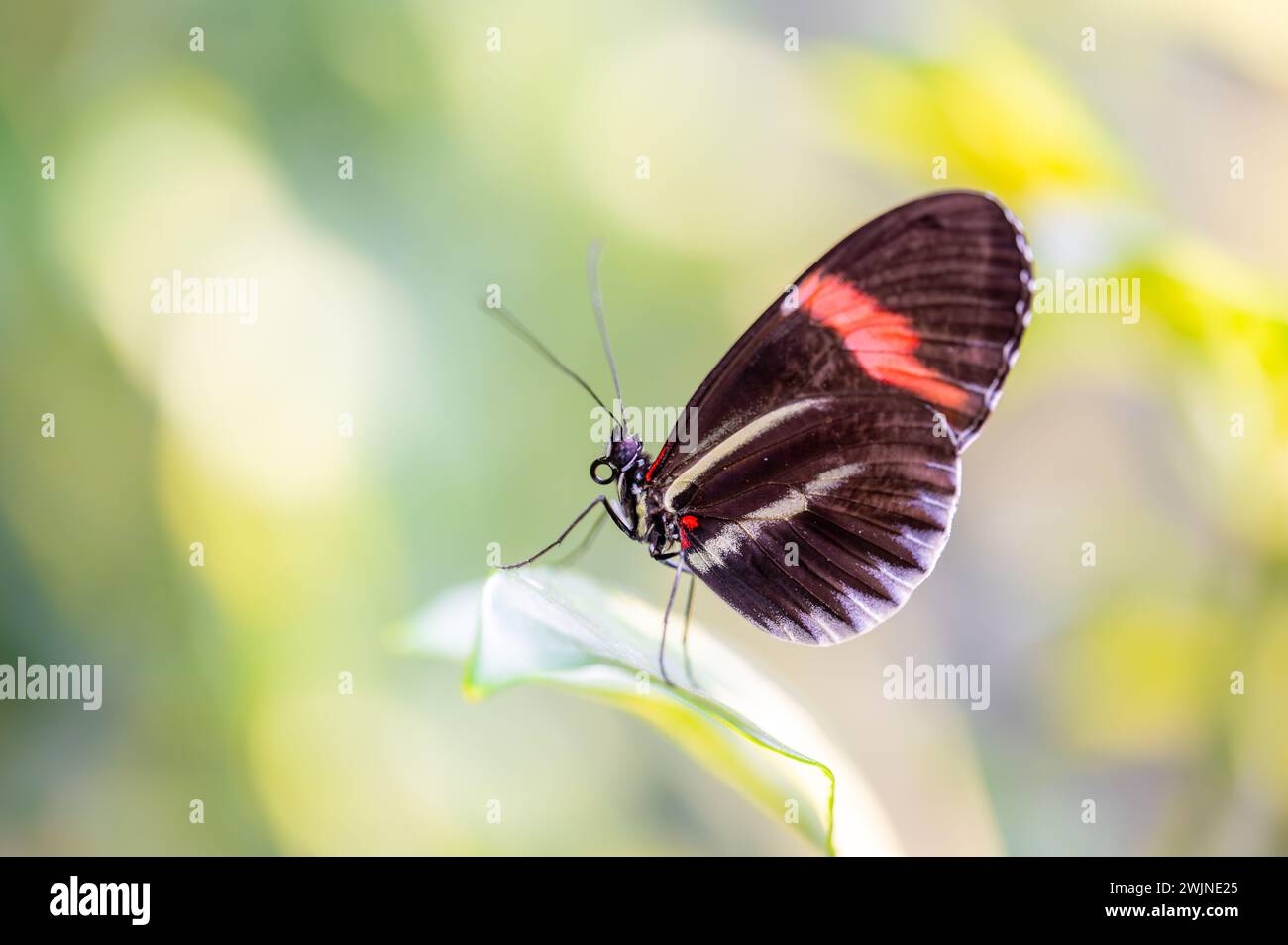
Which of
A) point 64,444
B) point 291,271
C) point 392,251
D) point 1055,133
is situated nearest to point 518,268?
point 392,251

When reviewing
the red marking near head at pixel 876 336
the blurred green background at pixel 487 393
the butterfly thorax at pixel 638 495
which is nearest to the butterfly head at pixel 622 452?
the butterfly thorax at pixel 638 495

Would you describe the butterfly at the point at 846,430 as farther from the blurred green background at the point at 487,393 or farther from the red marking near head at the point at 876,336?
the blurred green background at the point at 487,393

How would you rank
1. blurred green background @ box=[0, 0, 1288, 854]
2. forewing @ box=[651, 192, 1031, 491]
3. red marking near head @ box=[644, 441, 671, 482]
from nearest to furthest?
forewing @ box=[651, 192, 1031, 491] < red marking near head @ box=[644, 441, 671, 482] < blurred green background @ box=[0, 0, 1288, 854]

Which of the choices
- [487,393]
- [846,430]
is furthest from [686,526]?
[487,393]

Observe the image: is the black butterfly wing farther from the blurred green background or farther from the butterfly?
the blurred green background

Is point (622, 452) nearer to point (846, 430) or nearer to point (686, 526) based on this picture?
point (686, 526)

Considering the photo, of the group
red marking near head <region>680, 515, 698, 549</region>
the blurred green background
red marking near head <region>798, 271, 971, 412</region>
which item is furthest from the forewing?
the blurred green background

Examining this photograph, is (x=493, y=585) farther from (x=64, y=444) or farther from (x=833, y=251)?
(x=64, y=444)
